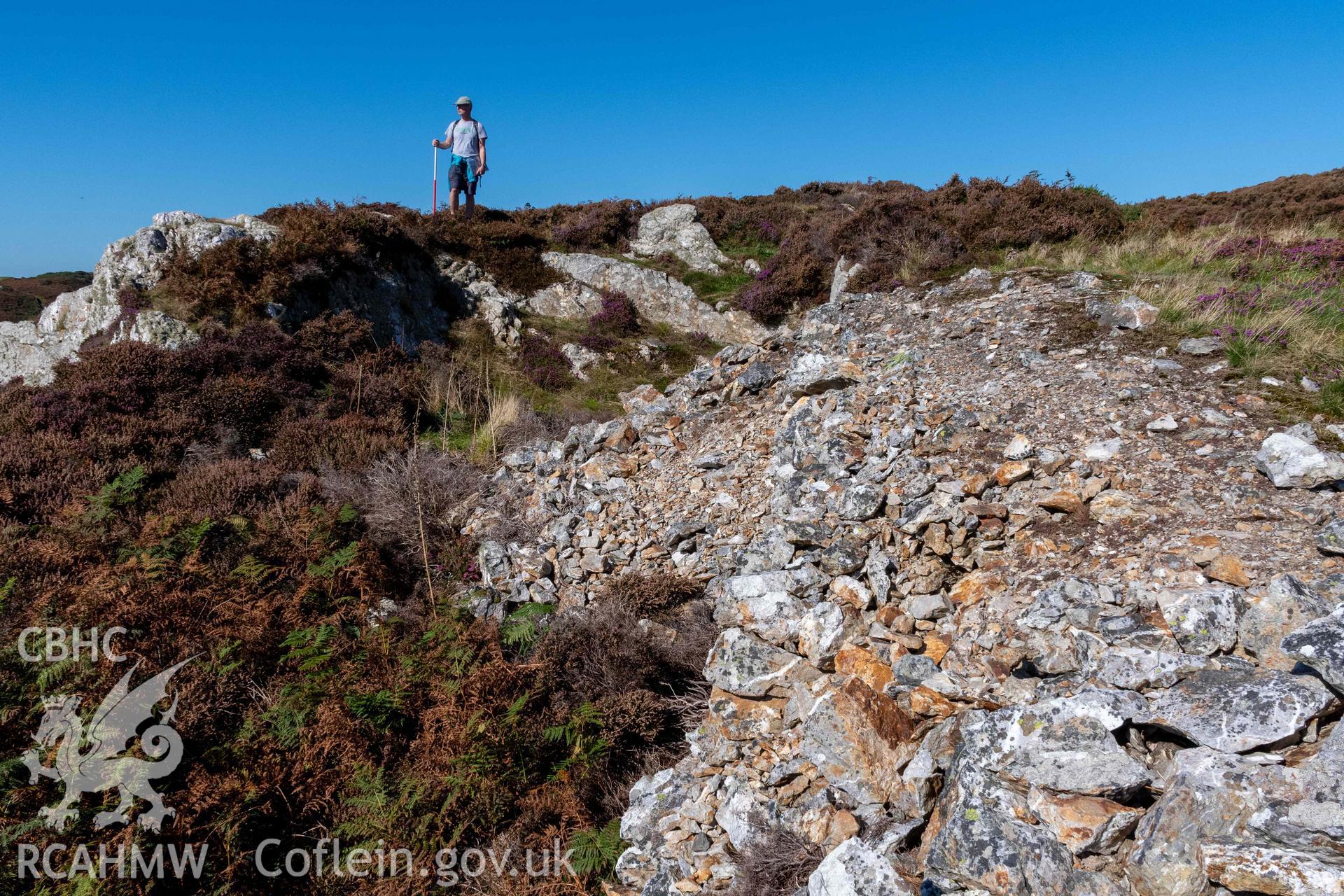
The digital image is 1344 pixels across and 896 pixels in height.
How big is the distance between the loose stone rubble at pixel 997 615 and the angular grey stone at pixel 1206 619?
0.04ft

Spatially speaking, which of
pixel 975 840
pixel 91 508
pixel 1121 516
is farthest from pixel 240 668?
pixel 1121 516

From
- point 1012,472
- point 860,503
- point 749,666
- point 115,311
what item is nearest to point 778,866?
point 749,666

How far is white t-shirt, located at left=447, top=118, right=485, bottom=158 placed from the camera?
54.9 feet

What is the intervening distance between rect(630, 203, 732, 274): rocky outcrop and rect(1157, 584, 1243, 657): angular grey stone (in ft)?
55.3

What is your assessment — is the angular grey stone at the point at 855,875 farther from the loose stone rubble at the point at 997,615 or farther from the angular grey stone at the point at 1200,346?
the angular grey stone at the point at 1200,346

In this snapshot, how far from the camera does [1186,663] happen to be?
10.6ft

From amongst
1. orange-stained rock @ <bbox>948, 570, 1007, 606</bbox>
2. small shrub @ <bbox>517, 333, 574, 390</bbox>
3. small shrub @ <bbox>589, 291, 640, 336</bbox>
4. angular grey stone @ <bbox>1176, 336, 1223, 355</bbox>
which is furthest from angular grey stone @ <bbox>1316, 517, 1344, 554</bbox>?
small shrub @ <bbox>589, 291, 640, 336</bbox>

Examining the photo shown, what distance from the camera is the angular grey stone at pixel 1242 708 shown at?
271 cm

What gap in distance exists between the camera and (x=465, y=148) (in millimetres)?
17016

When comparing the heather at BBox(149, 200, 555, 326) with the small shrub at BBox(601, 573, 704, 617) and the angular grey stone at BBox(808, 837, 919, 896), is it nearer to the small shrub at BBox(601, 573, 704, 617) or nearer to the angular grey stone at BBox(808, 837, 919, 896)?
the small shrub at BBox(601, 573, 704, 617)

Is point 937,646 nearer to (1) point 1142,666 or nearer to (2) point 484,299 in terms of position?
(1) point 1142,666

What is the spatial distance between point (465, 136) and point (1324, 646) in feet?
62.4

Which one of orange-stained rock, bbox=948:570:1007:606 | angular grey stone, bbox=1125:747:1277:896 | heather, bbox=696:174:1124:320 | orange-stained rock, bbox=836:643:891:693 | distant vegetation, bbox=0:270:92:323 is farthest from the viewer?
distant vegetation, bbox=0:270:92:323

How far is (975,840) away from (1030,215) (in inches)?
606
